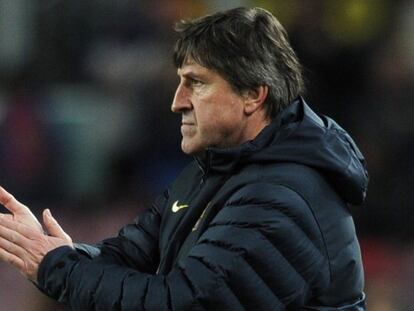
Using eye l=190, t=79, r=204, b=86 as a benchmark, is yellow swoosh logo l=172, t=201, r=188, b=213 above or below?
below

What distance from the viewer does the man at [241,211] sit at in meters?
2.29

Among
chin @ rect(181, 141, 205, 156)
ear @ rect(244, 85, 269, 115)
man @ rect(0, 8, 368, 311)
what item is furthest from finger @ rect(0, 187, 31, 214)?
ear @ rect(244, 85, 269, 115)

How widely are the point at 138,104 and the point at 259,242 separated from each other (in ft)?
10.0

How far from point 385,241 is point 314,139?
2752 mm

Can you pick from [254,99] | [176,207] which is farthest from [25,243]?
[254,99]

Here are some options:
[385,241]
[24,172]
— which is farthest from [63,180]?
[385,241]

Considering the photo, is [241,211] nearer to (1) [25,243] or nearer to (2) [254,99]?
(2) [254,99]

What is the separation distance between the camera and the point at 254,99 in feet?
8.20

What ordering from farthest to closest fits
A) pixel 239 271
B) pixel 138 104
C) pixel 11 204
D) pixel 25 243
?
pixel 138 104
pixel 11 204
pixel 25 243
pixel 239 271

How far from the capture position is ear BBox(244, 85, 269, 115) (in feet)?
8.18

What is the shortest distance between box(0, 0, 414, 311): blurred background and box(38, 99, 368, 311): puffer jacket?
2484 mm

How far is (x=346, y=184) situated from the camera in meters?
2.45

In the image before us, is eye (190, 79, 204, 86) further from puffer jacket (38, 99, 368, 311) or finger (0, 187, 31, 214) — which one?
finger (0, 187, 31, 214)

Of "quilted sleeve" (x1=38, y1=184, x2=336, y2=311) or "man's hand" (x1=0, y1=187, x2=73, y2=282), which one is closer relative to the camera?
"quilted sleeve" (x1=38, y1=184, x2=336, y2=311)
